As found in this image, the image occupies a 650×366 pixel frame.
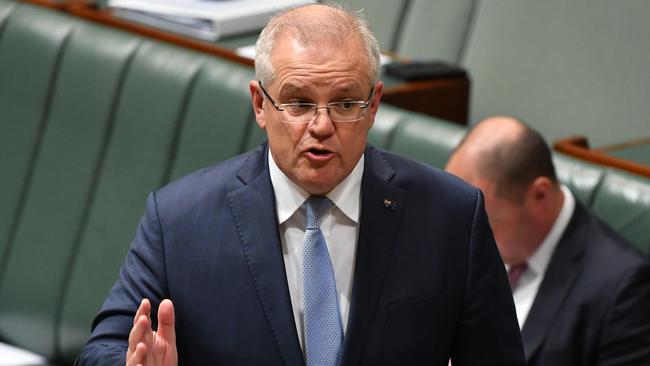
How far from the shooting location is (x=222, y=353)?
4.98 ft

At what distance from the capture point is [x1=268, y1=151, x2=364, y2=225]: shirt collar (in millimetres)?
1539

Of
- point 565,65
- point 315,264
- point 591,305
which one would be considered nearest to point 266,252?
point 315,264

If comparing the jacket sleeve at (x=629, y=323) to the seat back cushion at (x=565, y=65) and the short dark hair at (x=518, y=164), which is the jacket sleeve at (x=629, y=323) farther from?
the seat back cushion at (x=565, y=65)

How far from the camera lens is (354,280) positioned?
152cm

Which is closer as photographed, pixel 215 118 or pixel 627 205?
pixel 627 205

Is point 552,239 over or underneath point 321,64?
underneath

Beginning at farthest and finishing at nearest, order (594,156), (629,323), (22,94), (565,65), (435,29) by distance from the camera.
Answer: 1. (435,29)
2. (565,65)
3. (22,94)
4. (594,156)
5. (629,323)

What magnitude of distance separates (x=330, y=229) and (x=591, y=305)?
733 mm

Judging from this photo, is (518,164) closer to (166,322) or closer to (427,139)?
(427,139)

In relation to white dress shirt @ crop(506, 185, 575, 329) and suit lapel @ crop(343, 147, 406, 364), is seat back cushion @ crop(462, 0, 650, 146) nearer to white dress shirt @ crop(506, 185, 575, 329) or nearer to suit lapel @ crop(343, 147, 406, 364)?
white dress shirt @ crop(506, 185, 575, 329)

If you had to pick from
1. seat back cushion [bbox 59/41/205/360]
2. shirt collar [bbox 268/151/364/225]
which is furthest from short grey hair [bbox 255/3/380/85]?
seat back cushion [bbox 59/41/205/360]

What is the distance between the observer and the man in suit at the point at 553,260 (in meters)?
2.11

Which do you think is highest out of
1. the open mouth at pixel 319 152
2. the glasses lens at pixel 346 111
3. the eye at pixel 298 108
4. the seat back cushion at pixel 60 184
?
the glasses lens at pixel 346 111

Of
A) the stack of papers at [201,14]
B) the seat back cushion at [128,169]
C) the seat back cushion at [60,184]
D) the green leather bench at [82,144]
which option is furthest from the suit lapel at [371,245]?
the stack of papers at [201,14]
